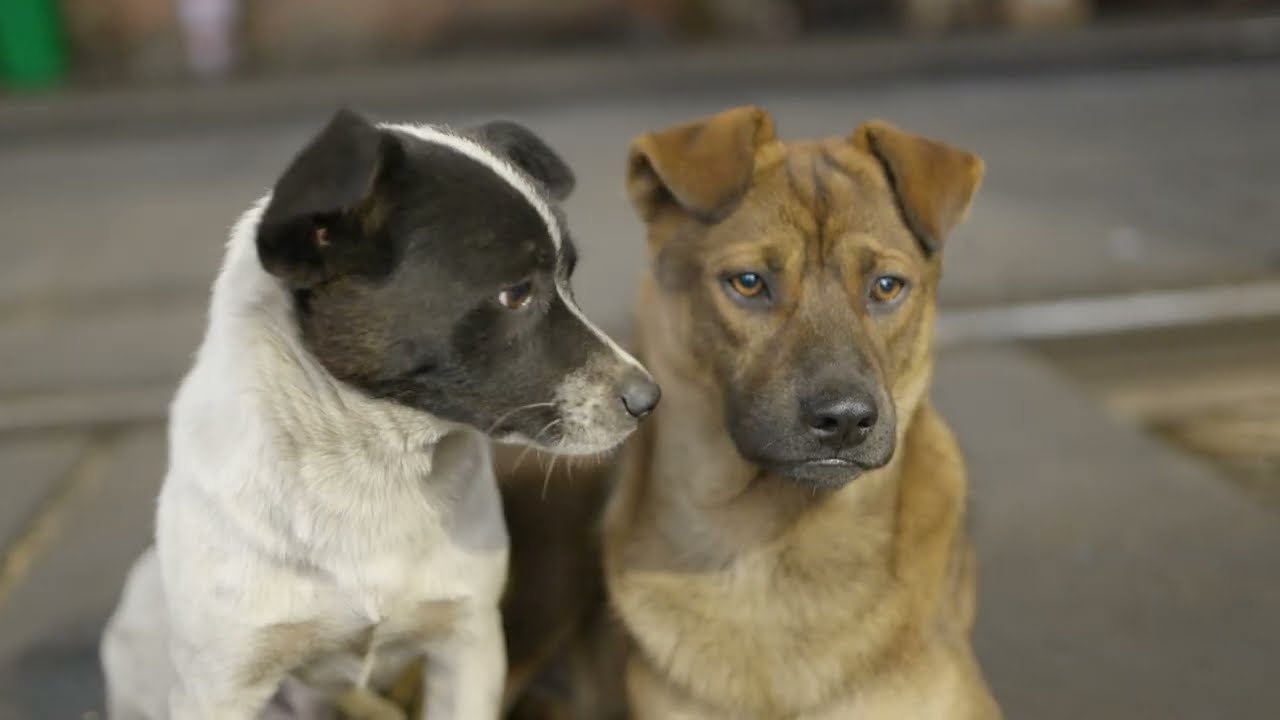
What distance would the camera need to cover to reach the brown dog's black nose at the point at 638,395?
7.48 feet

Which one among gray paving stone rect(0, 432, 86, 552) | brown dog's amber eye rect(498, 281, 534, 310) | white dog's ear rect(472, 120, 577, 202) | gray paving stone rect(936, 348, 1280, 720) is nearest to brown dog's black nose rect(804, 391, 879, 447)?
brown dog's amber eye rect(498, 281, 534, 310)

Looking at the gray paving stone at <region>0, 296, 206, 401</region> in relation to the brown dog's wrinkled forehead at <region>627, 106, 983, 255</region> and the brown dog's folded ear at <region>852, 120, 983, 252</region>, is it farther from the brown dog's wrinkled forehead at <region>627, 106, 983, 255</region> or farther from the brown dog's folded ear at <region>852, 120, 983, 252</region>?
the brown dog's folded ear at <region>852, 120, 983, 252</region>

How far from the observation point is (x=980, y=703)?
2494 millimetres

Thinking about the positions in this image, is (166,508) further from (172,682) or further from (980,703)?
(980,703)

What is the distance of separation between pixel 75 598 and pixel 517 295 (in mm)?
1854

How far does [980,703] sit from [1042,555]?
3.56 ft

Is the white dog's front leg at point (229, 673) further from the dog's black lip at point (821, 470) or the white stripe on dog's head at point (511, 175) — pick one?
the dog's black lip at point (821, 470)

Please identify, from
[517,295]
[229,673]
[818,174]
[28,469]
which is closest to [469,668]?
[229,673]

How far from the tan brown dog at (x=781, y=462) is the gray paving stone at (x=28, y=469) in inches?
84.9

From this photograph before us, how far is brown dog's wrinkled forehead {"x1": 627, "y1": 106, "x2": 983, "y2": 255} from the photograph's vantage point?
247 centimetres

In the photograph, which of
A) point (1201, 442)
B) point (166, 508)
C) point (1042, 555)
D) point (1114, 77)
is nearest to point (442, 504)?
point (166, 508)

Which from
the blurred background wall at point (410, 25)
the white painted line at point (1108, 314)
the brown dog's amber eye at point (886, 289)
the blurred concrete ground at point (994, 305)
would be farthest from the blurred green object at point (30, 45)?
the brown dog's amber eye at point (886, 289)

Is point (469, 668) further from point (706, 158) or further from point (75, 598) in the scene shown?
point (75, 598)

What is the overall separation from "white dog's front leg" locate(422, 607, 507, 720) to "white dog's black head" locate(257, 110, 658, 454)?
1.16ft
